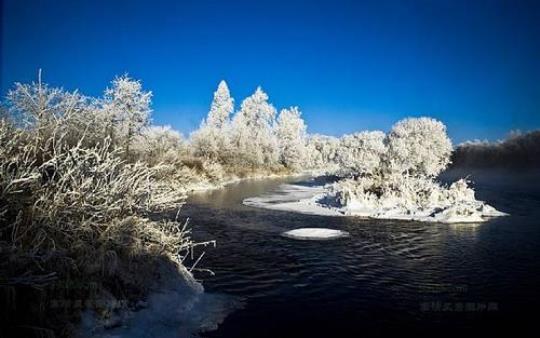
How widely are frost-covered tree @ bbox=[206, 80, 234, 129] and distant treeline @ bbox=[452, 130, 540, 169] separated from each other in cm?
4491

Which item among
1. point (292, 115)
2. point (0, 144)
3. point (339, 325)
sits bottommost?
point (339, 325)

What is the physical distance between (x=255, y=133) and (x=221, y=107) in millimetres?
7854

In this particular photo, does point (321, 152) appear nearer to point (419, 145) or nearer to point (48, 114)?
point (419, 145)

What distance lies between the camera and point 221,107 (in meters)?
84.7

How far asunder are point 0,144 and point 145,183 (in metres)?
3.05

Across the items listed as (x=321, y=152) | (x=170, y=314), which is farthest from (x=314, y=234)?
(x=321, y=152)

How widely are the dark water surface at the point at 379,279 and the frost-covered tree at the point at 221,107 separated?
6390 cm

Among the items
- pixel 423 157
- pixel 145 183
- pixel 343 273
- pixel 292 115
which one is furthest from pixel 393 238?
pixel 292 115

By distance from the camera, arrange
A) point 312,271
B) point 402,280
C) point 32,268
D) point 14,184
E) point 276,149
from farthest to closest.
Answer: point 276,149, point 312,271, point 402,280, point 14,184, point 32,268

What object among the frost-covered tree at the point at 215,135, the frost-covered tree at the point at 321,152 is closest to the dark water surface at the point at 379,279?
the frost-covered tree at the point at 215,135

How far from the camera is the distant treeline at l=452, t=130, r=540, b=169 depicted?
7550 cm

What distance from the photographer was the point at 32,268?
6781 millimetres

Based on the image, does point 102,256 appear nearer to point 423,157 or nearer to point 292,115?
point 423,157

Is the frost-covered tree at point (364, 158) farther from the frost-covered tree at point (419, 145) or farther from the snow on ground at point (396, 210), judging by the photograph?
the snow on ground at point (396, 210)
